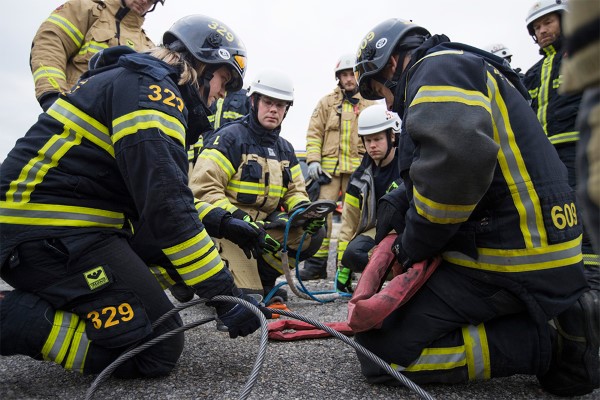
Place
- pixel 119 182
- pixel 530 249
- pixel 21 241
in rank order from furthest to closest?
pixel 119 182 → pixel 21 241 → pixel 530 249

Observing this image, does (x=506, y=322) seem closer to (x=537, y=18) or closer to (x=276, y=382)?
(x=276, y=382)

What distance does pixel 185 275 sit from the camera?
204 cm

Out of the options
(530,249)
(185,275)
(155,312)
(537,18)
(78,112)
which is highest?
(537,18)

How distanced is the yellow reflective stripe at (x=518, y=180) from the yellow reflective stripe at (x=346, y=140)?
3550 mm

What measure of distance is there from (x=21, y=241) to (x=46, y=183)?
0.83ft

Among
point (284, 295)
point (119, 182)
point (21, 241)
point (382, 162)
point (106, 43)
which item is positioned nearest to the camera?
point (21, 241)

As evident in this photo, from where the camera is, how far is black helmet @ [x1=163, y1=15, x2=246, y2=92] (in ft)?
8.71

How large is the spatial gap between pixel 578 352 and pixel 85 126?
2.19 m

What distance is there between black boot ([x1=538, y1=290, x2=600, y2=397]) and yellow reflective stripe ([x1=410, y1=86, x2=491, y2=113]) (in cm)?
88

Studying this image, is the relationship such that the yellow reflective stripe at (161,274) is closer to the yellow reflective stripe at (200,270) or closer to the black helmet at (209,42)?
the yellow reflective stripe at (200,270)

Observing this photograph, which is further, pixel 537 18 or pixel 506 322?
pixel 537 18

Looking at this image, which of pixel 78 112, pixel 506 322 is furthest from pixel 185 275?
pixel 506 322

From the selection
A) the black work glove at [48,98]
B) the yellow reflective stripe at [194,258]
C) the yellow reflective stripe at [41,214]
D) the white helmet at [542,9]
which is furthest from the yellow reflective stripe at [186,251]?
the white helmet at [542,9]

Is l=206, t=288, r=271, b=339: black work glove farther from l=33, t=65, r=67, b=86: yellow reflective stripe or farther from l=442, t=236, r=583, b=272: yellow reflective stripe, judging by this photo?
l=33, t=65, r=67, b=86: yellow reflective stripe
